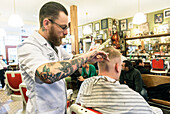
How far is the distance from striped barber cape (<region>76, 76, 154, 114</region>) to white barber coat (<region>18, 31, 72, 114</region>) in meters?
0.26

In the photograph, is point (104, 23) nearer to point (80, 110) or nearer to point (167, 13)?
point (167, 13)

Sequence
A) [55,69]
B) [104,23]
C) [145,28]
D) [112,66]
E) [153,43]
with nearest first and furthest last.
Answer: [55,69] → [112,66] → [153,43] → [145,28] → [104,23]

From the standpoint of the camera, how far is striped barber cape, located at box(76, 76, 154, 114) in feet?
3.49

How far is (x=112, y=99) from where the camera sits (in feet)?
3.58

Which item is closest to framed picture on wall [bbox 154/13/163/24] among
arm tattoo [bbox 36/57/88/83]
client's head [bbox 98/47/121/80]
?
client's head [bbox 98/47/121/80]

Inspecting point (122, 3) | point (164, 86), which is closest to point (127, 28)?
point (122, 3)

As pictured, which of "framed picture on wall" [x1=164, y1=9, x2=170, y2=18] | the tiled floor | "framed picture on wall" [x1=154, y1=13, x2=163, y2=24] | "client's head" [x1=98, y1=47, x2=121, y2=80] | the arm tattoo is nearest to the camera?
the arm tattoo

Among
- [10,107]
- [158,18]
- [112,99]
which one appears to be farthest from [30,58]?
[158,18]

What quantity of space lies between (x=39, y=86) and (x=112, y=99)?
61 centimetres

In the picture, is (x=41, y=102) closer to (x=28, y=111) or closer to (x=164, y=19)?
(x=28, y=111)

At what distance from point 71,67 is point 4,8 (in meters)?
6.39

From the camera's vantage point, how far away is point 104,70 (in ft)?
4.57

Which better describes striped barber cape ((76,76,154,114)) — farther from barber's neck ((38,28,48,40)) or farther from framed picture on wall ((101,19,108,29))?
framed picture on wall ((101,19,108,29))

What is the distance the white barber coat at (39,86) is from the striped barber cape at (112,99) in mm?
264
